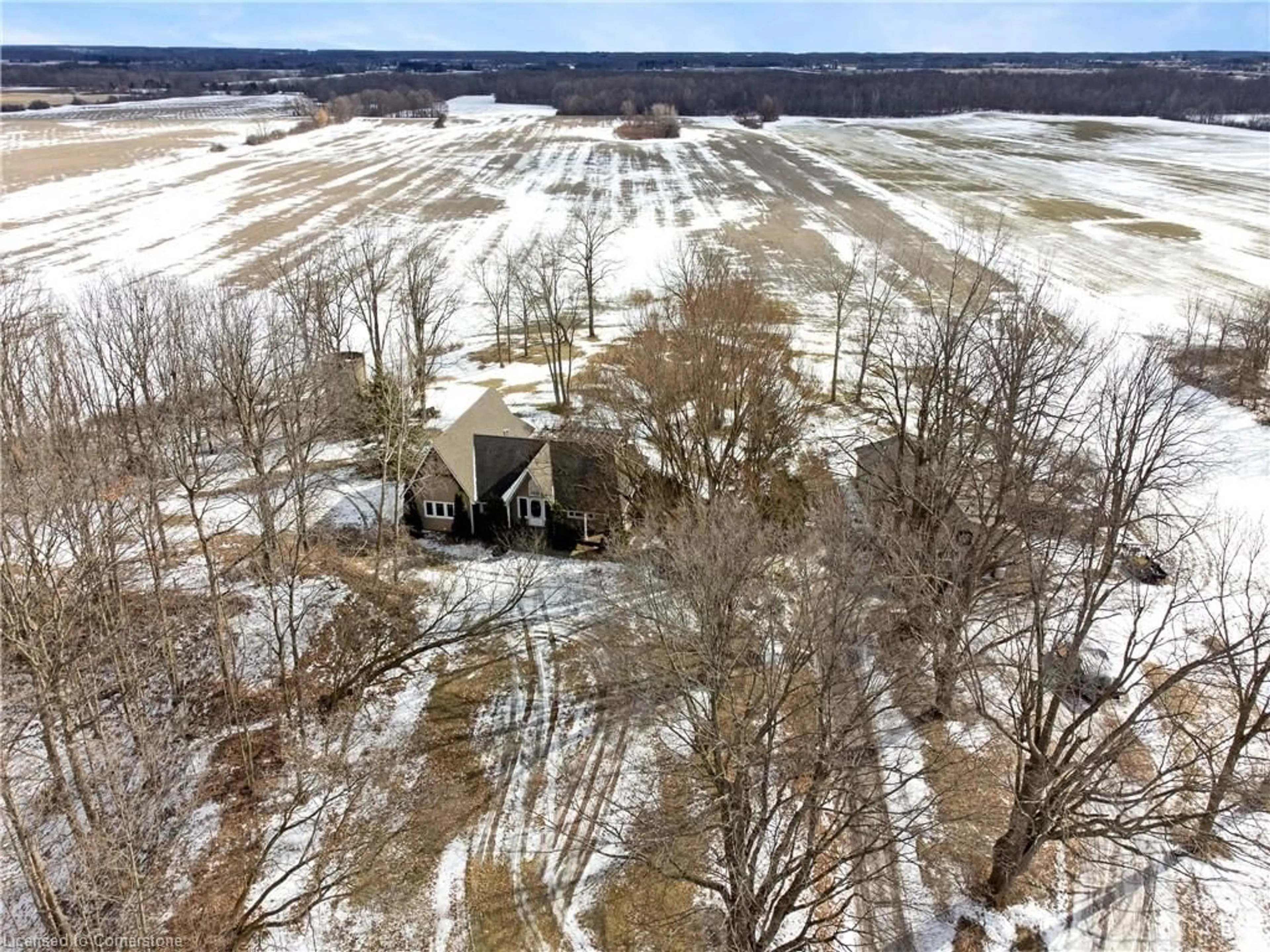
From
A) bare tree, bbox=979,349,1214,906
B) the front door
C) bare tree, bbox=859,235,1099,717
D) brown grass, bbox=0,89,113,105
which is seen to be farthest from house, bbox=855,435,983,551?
brown grass, bbox=0,89,113,105

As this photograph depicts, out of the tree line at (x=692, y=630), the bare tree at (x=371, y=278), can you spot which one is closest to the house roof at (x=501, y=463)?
the tree line at (x=692, y=630)

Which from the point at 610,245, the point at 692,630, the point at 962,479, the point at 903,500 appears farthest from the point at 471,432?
the point at 610,245

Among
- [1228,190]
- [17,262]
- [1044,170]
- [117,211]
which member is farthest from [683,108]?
[17,262]

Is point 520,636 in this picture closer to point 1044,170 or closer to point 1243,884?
point 1243,884

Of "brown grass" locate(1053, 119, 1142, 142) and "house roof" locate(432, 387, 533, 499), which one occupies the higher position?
"brown grass" locate(1053, 119, 1142, 142)

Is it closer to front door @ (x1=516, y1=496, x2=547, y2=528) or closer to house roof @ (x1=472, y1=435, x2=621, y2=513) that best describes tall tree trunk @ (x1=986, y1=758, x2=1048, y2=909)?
house roof @ (x1=472, y1=435, x2=621, y2=513)

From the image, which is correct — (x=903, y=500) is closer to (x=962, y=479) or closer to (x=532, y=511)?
(x=962, y=479)

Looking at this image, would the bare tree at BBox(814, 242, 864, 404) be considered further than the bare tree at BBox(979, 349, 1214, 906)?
Yes
